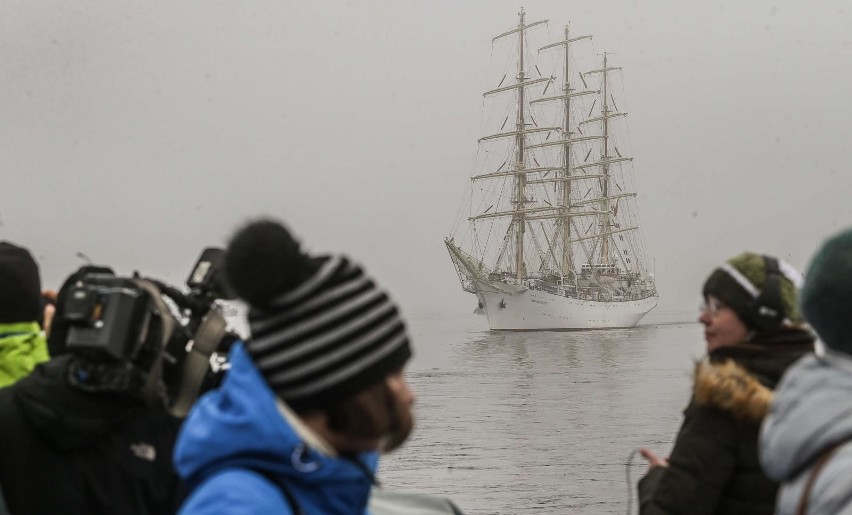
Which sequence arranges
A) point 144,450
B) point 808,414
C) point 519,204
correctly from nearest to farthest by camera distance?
1. point 808,414
2. point 144,450
3. point 519,204

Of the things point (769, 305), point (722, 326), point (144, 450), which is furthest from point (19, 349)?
point (769, 305)

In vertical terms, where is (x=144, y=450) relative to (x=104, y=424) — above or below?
below

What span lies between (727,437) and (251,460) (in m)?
1.83

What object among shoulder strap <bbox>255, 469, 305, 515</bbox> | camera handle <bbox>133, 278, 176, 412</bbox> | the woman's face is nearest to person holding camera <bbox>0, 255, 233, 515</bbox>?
camera handle <bbox>133, 278, 176, 412</bbox>

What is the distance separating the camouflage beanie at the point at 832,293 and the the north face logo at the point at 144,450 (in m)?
1.79

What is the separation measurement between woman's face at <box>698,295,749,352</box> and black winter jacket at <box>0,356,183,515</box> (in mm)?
1740

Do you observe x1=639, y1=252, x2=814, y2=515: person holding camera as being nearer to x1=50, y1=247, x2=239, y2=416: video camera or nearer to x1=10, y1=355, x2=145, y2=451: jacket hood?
x1=50, y1=247, x2=239, y2=416: video camera

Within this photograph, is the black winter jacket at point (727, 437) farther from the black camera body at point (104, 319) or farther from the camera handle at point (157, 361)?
the black camera body at point (104, 319)

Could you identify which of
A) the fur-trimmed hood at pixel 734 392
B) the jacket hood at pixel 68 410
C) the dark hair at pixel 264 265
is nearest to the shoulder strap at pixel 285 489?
the dark hair at pixel 264 265

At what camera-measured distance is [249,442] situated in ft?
4.91

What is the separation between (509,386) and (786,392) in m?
41.9

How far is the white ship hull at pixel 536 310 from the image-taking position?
3605 inches

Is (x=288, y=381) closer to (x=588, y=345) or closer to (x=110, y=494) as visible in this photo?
(x=110, y=494)

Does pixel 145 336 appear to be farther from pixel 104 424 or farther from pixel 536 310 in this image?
pixel 536 310
